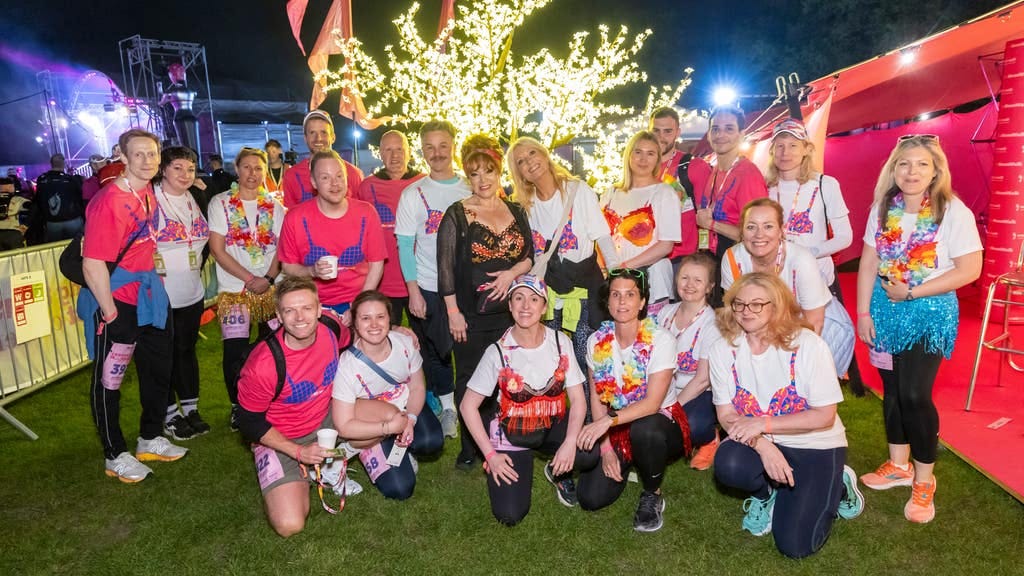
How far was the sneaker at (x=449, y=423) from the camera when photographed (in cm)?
447

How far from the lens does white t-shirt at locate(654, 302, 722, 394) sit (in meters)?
3.45

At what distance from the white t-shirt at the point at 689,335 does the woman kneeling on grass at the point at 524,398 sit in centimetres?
63

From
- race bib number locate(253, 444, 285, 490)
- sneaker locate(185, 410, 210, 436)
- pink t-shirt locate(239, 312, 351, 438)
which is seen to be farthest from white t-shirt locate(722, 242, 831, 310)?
sneaker locate(185, 410, 210, 436)

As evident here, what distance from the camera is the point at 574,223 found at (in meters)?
3.79

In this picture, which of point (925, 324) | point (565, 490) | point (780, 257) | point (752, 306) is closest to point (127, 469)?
point (565, 490)

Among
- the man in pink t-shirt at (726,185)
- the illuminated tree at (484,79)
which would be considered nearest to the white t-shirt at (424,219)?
the man in pink t-shirt at (726,185)

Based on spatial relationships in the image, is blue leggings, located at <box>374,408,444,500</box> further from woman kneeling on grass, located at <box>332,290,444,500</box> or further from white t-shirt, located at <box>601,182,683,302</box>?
white t-shirt, located at <box>601,182,683,302</box>

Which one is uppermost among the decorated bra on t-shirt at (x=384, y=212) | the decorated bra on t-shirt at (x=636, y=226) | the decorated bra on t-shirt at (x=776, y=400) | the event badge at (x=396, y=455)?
the decorated bra on t-shirt at (x=384, y=212)

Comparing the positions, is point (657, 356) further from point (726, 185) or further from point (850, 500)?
point (726, 185)

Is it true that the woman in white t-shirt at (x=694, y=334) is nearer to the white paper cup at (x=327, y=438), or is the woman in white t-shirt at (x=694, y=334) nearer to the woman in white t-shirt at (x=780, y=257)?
the woman in white t-shirt at (x=780, y=257)

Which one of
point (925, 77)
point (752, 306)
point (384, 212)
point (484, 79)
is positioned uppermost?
→ point (484, 79)

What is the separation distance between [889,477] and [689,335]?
50.3 inches

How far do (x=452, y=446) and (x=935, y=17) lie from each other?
20075 mm

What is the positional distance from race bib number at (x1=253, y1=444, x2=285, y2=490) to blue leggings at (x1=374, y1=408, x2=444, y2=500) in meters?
0.55
